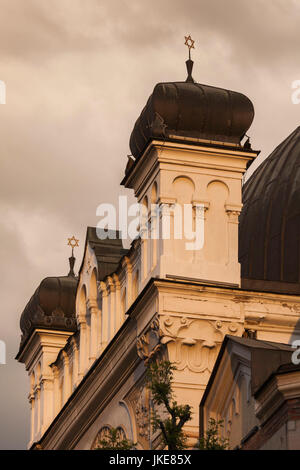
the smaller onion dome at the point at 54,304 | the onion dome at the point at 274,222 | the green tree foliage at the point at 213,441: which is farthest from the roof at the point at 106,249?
the green tree foliage at the point at 213,441

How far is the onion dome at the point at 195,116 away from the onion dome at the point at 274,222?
422cm

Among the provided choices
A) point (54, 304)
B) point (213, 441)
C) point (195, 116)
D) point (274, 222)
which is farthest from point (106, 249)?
point (213, 441)

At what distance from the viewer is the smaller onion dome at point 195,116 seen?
42031mm

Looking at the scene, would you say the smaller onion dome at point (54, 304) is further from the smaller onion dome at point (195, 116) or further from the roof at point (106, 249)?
the smaller onion dome at point (195, 116)

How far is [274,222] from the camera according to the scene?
4738 cm

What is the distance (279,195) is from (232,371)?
1299cm

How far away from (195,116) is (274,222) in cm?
625

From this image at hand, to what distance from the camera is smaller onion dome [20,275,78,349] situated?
5494 cm

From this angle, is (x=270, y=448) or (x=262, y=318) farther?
(x=262, y=318)

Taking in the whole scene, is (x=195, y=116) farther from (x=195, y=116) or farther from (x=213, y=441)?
(x=213, y=441)

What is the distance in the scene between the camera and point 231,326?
4056 centimetres

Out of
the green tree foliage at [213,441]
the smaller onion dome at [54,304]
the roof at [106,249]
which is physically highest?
the smaller onion dome at [54,304]

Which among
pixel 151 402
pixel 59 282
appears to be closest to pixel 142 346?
Answer: pixel 151 402
